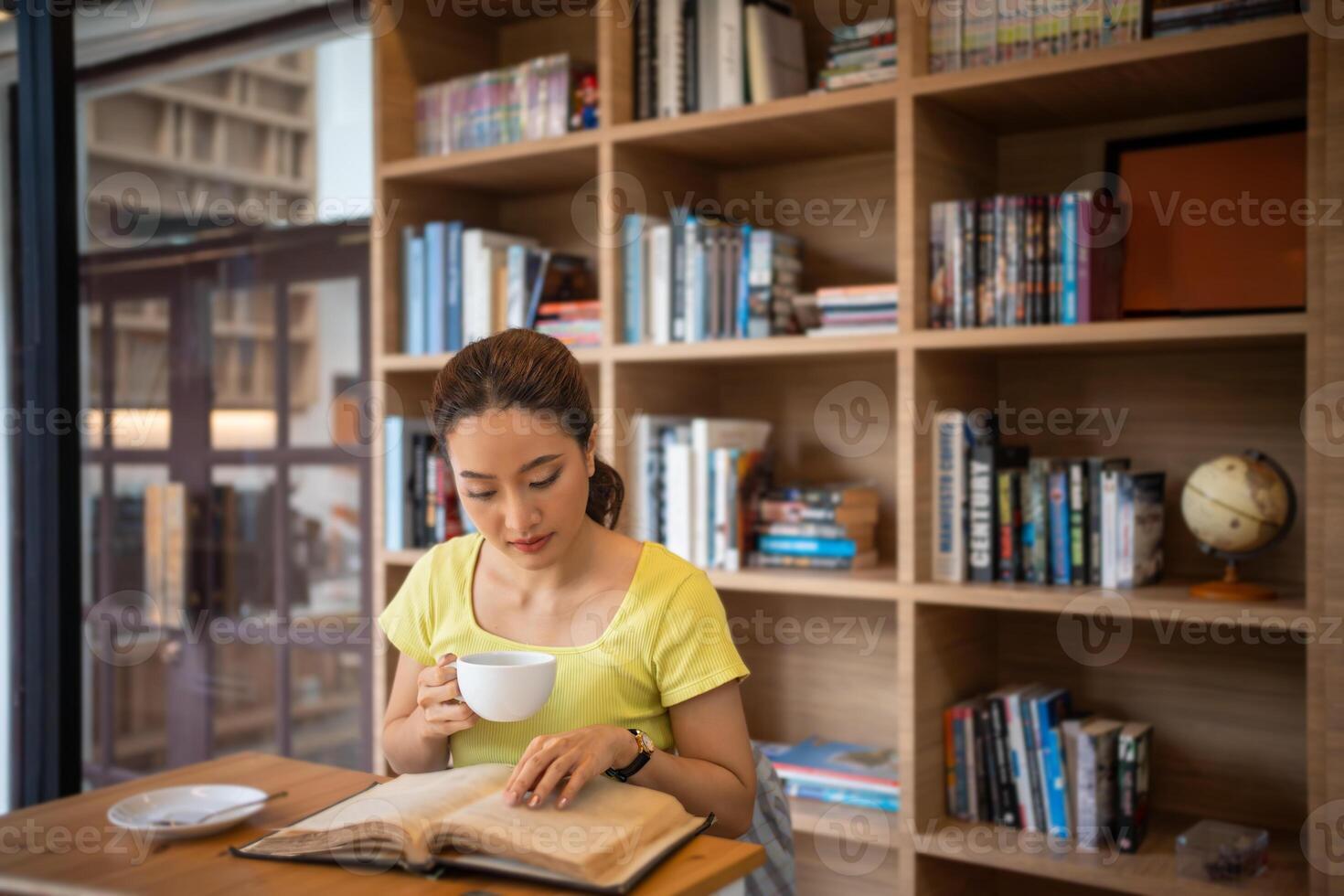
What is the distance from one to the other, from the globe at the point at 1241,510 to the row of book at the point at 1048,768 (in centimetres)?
35

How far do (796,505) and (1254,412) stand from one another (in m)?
0.88

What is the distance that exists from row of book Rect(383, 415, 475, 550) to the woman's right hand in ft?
4.66

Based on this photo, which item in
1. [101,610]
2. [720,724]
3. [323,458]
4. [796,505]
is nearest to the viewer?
[720,724]

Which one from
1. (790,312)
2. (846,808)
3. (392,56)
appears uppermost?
(392,56)

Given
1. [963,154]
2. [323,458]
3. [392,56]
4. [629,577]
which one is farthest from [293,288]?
[629,577]

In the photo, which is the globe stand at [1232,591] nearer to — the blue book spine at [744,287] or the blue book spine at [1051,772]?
the blue book spine at [1051,772]

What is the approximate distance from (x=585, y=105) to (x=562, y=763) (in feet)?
5.82

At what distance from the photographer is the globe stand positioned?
196 centimetres

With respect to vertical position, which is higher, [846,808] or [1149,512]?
[1149,512]

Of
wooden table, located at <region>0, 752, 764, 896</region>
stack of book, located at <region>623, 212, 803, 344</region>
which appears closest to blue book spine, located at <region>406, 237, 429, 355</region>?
stack of book, located at <region>623, 212, 803, 344</region>

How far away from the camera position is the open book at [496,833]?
115cm

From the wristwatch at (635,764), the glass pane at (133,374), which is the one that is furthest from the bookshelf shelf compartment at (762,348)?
the glass pane at (133,374)

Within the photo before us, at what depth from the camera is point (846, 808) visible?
2.36 metres

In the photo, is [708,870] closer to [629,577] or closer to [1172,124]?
[629,577]
